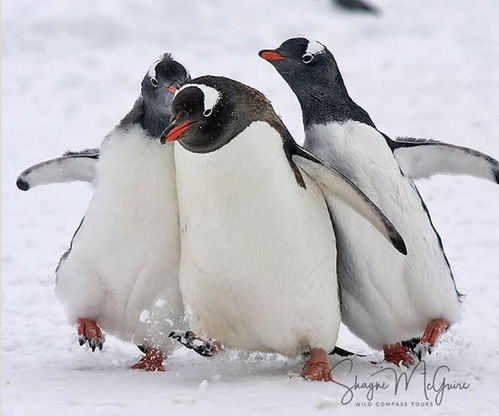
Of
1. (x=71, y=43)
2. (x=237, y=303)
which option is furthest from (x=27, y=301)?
(x=71, y=43)

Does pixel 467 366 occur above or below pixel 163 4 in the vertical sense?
below

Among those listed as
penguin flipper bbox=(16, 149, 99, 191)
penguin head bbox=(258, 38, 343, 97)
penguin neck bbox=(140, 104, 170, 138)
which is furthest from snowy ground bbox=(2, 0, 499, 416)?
penguin head bbox=(258, 38, 343, 97)

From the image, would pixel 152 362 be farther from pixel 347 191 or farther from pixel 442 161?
pixel 442 161

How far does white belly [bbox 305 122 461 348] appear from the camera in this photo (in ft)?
8.77

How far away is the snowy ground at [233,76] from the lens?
2402 millimetres

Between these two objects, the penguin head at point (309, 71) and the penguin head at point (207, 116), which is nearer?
the penguin head at point (207, 116)

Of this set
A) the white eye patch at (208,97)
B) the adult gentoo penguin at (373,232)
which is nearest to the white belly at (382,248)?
the adult gentoo penguin at (373,232)

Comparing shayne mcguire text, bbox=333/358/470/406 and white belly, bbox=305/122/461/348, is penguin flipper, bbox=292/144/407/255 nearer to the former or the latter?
white belly, bbox=305/122/461/348

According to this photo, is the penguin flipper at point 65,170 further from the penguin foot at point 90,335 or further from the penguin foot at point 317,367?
the penguin foot at point 317,367

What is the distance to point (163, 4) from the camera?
411 inches

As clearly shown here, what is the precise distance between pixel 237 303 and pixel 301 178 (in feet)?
1.21

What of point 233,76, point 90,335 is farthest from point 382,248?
point 233,76

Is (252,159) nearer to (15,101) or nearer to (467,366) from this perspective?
(467,366)

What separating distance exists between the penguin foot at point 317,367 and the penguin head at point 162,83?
793 millimetres
